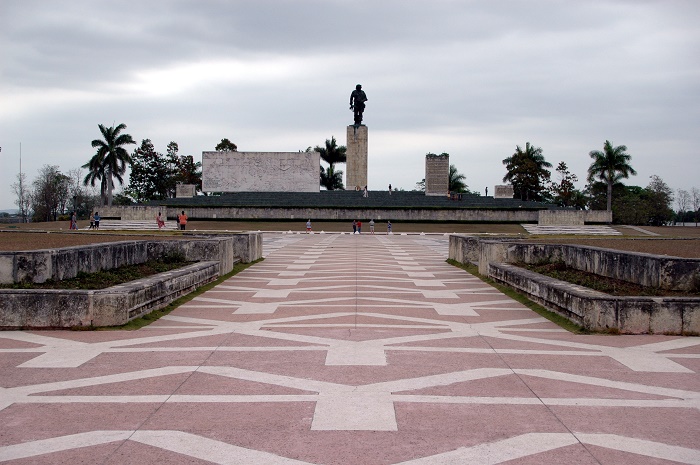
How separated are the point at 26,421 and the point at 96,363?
1630mm

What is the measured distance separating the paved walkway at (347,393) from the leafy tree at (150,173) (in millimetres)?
71506

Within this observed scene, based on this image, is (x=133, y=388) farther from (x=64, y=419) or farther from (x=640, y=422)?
(x=640, y=422)

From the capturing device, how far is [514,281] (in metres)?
11.5

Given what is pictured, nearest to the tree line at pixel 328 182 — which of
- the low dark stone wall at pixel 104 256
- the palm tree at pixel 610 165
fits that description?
the palm tree at pixel 610 165

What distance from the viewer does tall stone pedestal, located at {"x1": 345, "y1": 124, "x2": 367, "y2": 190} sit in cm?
5772

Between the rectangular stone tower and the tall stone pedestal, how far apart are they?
5.58m

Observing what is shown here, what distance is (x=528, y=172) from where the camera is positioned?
231 ft

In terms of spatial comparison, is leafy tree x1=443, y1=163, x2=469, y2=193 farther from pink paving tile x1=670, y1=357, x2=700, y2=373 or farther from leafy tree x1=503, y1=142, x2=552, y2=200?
pink paving tile x1=670, y1=357, x2=700, y2=373

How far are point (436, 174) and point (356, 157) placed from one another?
712 centimetres

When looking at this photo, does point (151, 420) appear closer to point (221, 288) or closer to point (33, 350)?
point (33, 350)

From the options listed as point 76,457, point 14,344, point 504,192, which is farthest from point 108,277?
point 504,192

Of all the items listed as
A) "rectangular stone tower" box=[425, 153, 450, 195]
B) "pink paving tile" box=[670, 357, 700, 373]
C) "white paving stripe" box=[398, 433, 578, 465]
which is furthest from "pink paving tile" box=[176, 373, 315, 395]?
"rectangular stone tower" box=[425, 153, 450, 195]

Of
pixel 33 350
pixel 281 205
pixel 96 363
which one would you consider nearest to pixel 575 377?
pixel 96 363

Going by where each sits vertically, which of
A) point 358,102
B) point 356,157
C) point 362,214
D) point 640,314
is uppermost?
point 358,102
